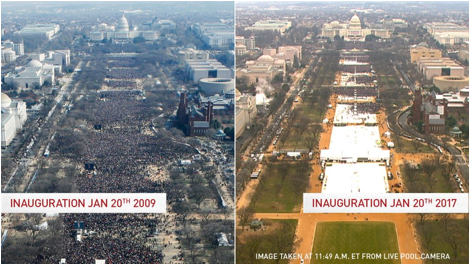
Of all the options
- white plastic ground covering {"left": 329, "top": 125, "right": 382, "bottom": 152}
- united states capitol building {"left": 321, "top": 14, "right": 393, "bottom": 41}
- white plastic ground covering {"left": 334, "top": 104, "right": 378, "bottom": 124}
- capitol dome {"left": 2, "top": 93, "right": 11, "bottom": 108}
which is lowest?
white plastic ground covering {"left": 329, "top": 125, "right": 382, "bottom": 152}

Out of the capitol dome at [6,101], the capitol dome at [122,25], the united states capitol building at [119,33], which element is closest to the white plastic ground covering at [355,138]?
the capitol dome at [6,101]

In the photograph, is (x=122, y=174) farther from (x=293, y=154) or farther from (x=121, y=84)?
(x=121, y=84)

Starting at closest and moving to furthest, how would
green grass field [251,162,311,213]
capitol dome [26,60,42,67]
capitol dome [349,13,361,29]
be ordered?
A: 1. green grass field [251,162,311,213]
2. capitol dome [26,60,42,67]
3. capitol dome [349,13,361,29]

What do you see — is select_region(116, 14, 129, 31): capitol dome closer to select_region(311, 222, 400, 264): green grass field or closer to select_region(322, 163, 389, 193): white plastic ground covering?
select_region(322, 163, 389, 193): white plastic ground covering

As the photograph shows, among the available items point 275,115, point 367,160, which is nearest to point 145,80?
point 275,115

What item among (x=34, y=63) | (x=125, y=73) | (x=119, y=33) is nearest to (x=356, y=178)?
(x=125, y=73)

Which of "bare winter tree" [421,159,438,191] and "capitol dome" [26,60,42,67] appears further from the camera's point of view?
"capitol dome" [26,60,42,67]

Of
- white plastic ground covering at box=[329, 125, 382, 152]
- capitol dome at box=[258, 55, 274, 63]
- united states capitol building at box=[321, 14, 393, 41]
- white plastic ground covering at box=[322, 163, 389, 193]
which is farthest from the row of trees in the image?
united states capitol building at box=[321, 14, 393, 41]

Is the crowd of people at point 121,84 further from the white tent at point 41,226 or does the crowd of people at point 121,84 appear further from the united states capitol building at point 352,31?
the white tent at point 41,226

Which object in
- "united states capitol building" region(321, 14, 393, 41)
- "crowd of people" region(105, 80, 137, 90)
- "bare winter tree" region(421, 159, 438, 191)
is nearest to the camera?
"bare winter tree" region(421, 159, 438, 191)
